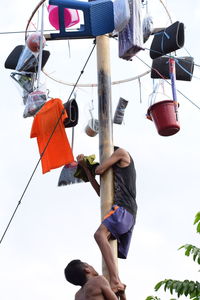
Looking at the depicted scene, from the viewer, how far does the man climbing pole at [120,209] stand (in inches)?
245

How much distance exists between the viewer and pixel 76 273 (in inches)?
231

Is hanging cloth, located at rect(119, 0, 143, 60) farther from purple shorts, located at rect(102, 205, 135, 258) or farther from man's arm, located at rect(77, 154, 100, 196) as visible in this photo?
purple shorts, located at rect(102, 205, 135, 258)

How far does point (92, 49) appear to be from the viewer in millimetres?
7648

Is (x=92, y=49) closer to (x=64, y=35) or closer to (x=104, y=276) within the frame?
(x=64, y=35)

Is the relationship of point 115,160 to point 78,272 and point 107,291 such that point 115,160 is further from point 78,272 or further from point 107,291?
point 107,291

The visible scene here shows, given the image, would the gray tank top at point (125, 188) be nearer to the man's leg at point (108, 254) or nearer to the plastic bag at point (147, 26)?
the man's leg at point (108, 254)

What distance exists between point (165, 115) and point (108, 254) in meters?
1.79

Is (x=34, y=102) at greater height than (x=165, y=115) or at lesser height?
greater

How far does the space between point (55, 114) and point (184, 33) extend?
4.98 feet

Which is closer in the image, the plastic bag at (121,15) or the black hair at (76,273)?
the black hair at (76,273)

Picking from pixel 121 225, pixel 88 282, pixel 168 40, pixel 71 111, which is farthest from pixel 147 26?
pixel 88 282

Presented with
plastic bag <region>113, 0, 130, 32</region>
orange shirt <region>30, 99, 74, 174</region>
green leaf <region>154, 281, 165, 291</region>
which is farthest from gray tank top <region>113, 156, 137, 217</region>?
green leaf <region>154, 281, 165, 291</region>

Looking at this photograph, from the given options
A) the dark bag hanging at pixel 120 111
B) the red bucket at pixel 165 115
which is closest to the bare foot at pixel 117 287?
the red bucket at pixel 165 115

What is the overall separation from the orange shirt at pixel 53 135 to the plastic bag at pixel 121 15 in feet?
3.94
